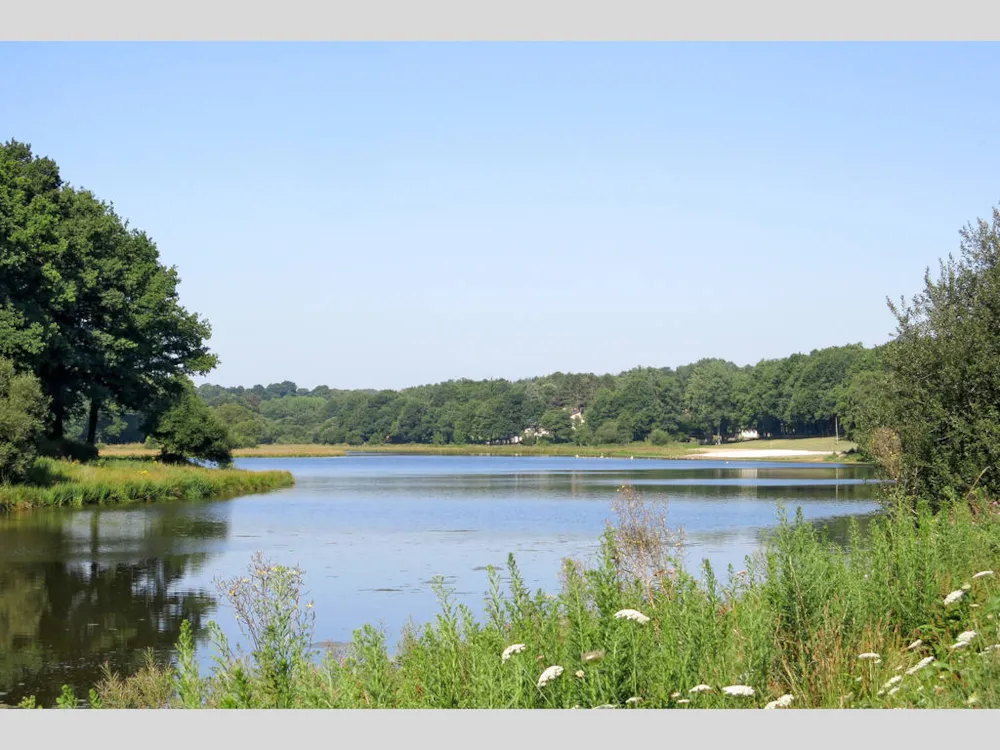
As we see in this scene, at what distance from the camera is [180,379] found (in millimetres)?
54500

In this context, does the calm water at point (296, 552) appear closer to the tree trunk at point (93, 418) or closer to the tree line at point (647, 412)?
the tree trunk at point (93, 418)

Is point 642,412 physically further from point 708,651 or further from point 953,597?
point 708,651

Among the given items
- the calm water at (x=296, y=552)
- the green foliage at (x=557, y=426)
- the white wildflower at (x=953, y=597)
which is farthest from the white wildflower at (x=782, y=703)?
the green foliage at (x=557, y=426)

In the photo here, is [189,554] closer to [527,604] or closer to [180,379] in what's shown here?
[527,604]

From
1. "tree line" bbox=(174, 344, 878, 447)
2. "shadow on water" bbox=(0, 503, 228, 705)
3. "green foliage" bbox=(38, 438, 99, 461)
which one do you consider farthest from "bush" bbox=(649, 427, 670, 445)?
"shadow on water" bbox=(0, 503, 228, 705)

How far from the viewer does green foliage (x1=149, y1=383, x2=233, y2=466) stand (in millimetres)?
52125

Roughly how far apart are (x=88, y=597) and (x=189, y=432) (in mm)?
33868

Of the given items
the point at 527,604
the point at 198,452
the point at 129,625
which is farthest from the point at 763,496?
the point at 527,604

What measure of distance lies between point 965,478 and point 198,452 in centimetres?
4394

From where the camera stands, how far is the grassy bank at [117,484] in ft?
122

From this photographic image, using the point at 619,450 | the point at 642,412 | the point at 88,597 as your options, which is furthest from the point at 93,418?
the point at 642,412

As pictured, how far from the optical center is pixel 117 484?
1645 inches

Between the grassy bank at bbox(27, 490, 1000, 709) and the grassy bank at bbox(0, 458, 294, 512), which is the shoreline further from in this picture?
the grassy bank at bbox(27, 490, 1000, 709)

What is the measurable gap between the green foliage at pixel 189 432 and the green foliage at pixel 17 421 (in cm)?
1453
